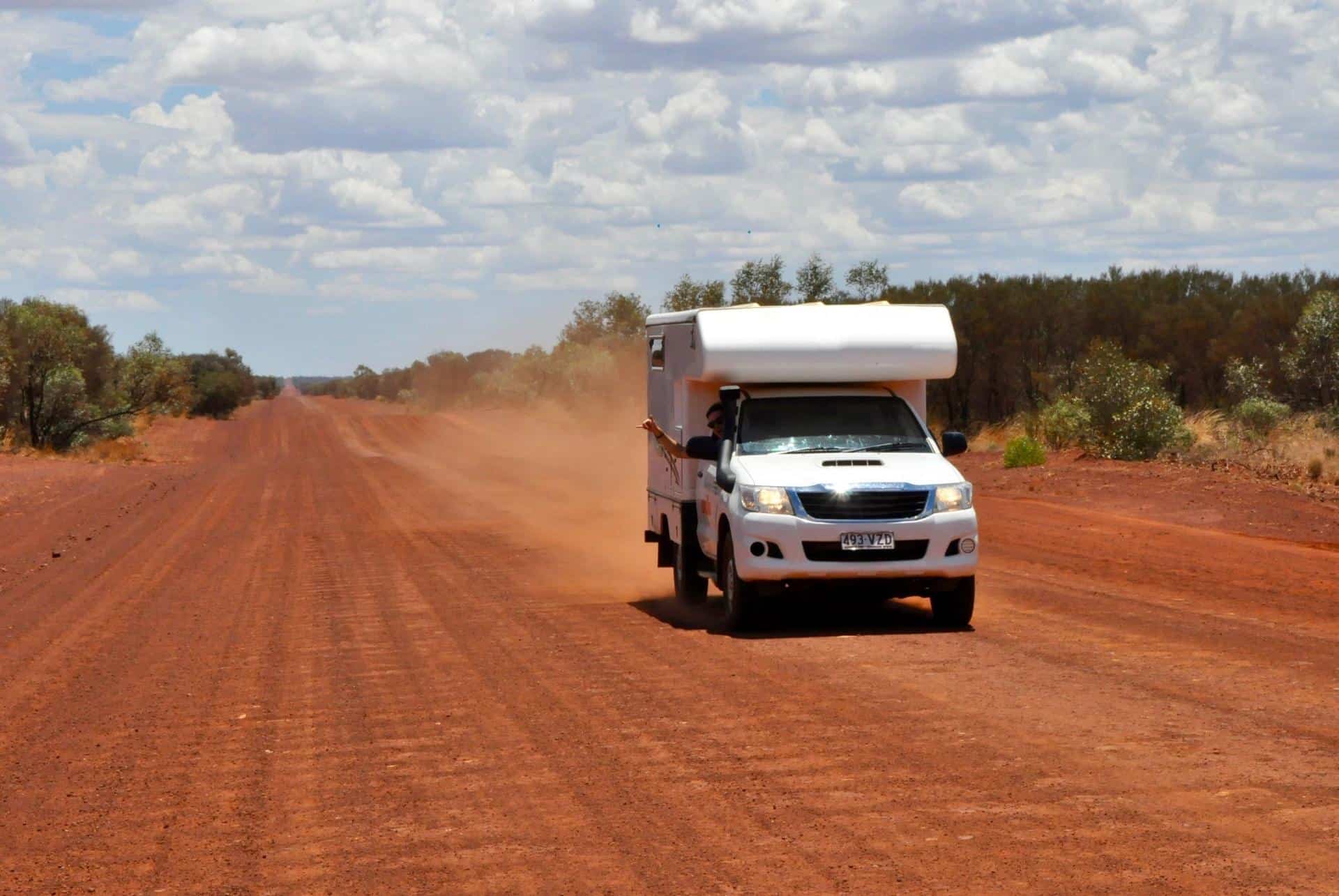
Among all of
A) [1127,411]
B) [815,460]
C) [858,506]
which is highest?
[815,460]

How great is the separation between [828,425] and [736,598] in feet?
5.99

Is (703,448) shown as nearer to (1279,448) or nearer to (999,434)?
(1279,448)

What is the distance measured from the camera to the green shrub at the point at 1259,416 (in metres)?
33.3

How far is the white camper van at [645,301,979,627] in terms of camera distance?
1223 cm

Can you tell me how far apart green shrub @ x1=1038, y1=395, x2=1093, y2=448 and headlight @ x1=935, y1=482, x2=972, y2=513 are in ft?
64.0

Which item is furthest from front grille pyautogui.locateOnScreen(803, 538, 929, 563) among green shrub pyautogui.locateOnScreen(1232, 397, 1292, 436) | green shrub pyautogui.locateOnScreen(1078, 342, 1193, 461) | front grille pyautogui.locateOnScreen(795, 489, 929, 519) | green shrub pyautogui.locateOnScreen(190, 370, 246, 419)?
green shrub pyautogui.locateOnScreen(190, 370, 246, 419)

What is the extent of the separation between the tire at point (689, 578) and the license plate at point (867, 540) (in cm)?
238

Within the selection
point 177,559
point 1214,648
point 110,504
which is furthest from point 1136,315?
point 1214,648

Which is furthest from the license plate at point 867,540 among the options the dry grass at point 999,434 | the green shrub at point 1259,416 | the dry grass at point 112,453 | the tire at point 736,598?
the dry grass at point 112,453

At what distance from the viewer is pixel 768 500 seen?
1230 centimetres

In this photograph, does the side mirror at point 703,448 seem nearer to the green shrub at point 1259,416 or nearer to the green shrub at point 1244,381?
the green shrub at point 1259,416

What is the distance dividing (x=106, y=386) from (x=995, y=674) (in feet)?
178

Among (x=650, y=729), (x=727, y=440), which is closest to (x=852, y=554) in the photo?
(x=727, y=440)

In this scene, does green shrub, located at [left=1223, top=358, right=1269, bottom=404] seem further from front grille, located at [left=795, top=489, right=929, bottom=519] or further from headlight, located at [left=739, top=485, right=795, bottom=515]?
headlight, located at [left=739, top=485, right=795, bottom=515]
